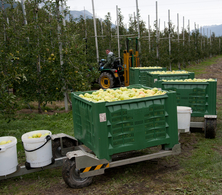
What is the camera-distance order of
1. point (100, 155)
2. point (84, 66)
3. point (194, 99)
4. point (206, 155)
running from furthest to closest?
1. point (84, 66)
2. point (194, 99)
3. point (206, 155)
4. point (100, 155)

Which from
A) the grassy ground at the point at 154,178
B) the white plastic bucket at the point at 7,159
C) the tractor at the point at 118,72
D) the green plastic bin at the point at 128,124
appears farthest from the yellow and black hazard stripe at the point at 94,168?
the tractor at the point at 118,72

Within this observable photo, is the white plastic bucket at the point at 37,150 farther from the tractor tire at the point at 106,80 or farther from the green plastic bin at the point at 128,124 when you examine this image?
the tractor tire at the point at 106,80

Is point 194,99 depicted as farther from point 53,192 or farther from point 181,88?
point 53,192

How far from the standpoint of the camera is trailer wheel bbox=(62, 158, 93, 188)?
3888 millimetres

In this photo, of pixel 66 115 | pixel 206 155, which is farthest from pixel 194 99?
pixel 66 115

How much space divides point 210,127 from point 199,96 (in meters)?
0.89

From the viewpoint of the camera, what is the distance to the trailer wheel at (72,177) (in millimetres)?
3888

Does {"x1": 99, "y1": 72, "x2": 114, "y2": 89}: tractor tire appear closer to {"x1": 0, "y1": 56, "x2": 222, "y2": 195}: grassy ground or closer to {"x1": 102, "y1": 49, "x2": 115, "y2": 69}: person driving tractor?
{"x1": 102, "y1": 49, "x2": 115, "y2": 69}: person driving tractor

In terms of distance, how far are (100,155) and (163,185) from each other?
1131 millimetres

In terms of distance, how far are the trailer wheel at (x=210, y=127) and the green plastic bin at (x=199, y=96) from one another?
0.43 m

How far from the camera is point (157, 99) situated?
4.18 meters

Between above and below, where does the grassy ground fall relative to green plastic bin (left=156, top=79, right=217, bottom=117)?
below

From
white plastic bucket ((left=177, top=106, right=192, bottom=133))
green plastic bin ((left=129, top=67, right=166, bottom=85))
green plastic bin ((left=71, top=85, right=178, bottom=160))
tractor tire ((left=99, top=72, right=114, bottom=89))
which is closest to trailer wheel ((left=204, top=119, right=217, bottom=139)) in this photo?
white plastic bucket ((left=177, top=106, right=192, bottom=133))

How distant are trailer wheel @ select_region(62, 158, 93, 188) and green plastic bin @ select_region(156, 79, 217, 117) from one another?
3.64 m
